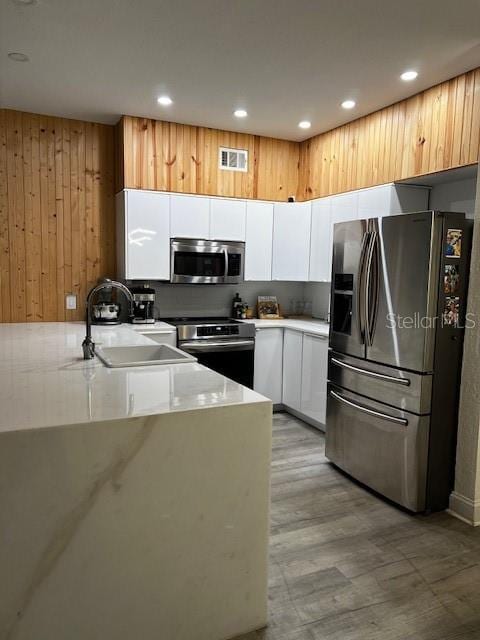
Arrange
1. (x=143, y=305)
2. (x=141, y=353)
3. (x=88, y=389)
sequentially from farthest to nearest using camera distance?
(x=143, y=305), (x=141, y=353), (x=88, y=389)

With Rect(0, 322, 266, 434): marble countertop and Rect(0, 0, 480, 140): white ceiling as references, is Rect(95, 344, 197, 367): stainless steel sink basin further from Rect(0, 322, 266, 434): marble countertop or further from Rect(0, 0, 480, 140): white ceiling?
Rect(0, 0, 480, 140): white ceiling

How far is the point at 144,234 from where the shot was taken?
4215 mm

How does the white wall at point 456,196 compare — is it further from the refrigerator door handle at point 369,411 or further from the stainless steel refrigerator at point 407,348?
the refrigerator door handle at point 369,411

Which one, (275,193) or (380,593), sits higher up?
(275,193)

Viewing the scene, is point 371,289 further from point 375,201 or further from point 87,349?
point 87,349

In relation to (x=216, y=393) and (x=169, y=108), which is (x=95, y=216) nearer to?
(x=169, y=108)

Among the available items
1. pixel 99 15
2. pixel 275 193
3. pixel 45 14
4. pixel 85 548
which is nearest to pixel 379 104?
pixel 275 193

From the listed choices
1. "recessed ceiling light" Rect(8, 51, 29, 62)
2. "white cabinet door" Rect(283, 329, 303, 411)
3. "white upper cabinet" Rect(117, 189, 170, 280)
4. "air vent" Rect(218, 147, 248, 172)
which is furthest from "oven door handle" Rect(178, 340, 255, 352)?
"recessed ceiling light" Rect(8, 51, 29, 62)

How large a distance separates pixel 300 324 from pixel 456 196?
175 cm

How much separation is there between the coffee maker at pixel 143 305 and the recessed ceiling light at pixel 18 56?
1926 millimetres

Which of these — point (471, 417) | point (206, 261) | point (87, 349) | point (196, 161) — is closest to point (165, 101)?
point (196, 161)

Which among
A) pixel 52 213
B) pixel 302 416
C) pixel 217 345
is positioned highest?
pixel 52 213

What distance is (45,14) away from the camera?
2.46 meters

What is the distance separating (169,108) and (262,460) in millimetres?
3144
